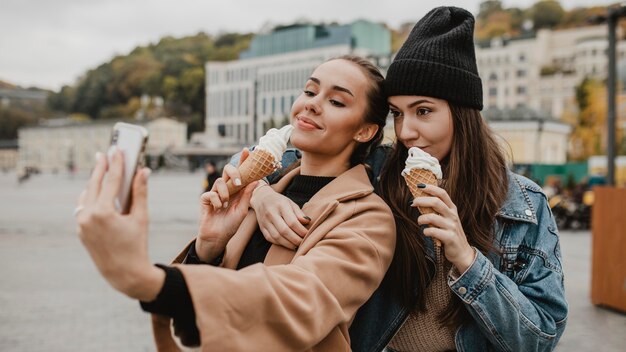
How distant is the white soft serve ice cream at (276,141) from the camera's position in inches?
83.7

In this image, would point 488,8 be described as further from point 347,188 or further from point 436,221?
point 436,221

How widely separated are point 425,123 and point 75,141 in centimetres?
10023

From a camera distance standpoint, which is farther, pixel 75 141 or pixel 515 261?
pixel 75 141

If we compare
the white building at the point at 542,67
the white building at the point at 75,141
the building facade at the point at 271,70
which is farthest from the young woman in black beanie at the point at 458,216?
the white building at the point at 75,141

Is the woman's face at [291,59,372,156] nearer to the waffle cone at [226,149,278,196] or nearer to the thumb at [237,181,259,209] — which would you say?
the waffle cone at [226,149,278,196]

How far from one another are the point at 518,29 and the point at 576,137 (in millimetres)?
79187

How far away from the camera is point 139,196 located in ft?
4.32

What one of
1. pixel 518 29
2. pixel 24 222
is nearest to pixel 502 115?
pixel 24 222

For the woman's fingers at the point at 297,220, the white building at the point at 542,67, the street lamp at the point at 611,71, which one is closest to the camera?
the woman's fingers at the point at 297,220

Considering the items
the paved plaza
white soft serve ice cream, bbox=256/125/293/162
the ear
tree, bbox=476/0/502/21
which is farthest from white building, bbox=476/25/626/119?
white soft serve ice cream, bbox=256/125/293/162

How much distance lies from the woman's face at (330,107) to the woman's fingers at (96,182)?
0.87 metres

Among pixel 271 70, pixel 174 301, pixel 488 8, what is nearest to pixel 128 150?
pixel 174 301

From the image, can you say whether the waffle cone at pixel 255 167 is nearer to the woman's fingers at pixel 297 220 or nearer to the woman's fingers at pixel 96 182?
the woman's fingers at pixel 297 220

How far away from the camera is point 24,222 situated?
17281 mm
